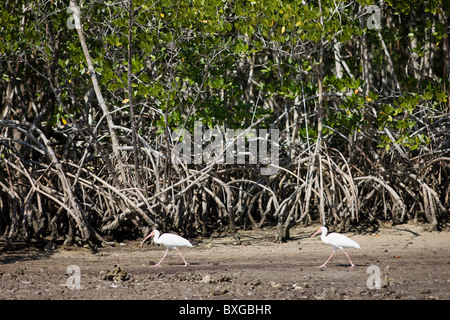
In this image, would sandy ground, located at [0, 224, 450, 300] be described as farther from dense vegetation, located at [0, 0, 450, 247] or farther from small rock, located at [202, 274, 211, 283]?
dense vegetation, located at [0, 0, 450, 247]

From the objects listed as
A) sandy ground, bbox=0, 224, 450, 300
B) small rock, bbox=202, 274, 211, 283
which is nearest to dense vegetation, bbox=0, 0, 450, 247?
sandy ground, bbox=0, 224, 450, 300

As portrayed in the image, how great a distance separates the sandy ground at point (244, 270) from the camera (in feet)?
14.2

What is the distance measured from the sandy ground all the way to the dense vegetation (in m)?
0.32

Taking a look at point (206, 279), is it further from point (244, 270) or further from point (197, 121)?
point (197, 121)

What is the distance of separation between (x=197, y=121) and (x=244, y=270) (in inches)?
82.1

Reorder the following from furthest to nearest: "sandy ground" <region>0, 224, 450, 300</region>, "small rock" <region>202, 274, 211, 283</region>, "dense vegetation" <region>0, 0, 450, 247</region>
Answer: "dense vegetation" <region>0, 0, 450, 247</region>, "small rock" <region>202, 274, 211, 283</region>, "sandy ground" <region>0, 224, 450, 300</region>

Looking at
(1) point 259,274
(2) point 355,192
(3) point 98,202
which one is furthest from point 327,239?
(3) point 98,202

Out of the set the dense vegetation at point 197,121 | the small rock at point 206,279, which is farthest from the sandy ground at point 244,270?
the dense vegetation at point 197,121

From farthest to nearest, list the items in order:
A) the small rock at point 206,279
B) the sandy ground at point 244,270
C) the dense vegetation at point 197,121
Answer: the dense vegetation at point 197,121, the small rock at point 206,279, the sandy ground at point 244,270

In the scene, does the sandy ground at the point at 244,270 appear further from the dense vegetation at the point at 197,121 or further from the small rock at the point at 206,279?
the dense vegetation at the point at 197,121

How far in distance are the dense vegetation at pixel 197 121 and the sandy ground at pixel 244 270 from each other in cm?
32

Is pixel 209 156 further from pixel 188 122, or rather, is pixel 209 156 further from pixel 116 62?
pixel 116 62

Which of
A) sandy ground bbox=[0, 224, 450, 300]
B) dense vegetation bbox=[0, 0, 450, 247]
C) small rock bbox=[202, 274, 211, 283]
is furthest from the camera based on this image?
dense vegetation bbox=[0, 0, 450, 247]

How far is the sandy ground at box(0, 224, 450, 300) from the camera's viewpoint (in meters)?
4.33
